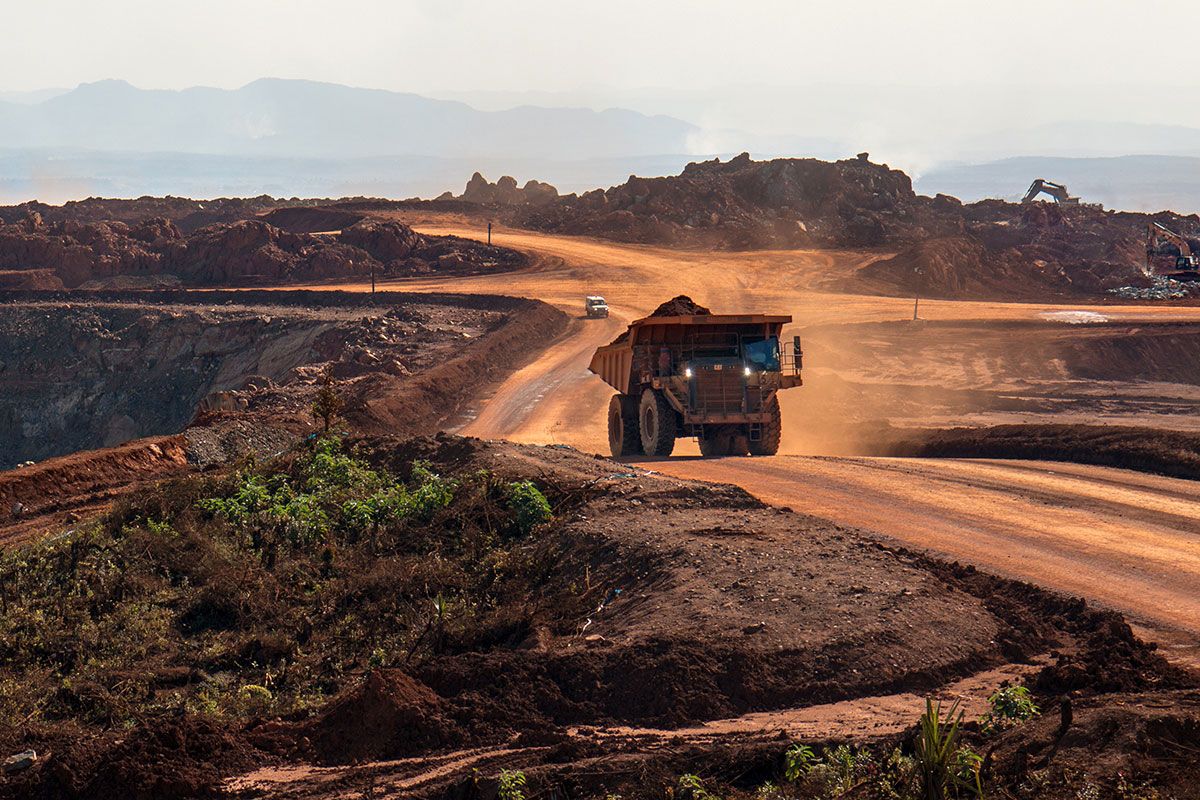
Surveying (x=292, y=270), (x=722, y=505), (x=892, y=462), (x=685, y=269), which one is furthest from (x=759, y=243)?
(x=722, y=505)

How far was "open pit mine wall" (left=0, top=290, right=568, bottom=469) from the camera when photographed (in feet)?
158

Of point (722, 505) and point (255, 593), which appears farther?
point (722, 505)

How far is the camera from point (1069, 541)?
16281mm

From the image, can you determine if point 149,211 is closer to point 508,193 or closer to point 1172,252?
point 508,193

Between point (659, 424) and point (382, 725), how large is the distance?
15.2 metres

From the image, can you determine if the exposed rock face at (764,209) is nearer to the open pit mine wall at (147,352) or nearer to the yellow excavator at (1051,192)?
the yellow excavator at (1051,192)

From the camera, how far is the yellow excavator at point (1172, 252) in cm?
5688

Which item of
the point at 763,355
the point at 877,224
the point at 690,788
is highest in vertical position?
the point at 877,224

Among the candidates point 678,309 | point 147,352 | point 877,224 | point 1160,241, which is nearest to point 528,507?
point 678,309

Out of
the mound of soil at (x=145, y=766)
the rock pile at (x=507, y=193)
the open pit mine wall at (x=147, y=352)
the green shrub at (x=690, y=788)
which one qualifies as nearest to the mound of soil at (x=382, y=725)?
the mound of soil at (x=145, y=766)

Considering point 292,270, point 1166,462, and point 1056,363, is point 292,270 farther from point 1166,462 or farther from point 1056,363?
point 1166,462

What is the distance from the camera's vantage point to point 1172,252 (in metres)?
58.7

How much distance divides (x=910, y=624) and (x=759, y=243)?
58.9 metres

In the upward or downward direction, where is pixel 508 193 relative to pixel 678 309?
upward
